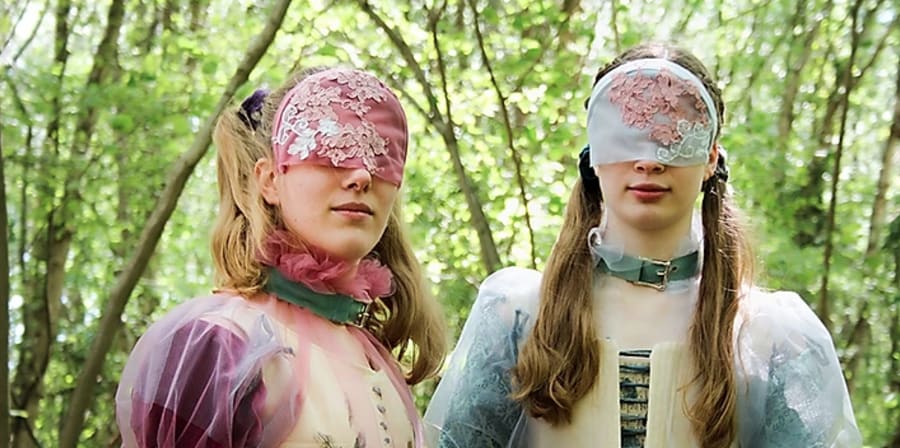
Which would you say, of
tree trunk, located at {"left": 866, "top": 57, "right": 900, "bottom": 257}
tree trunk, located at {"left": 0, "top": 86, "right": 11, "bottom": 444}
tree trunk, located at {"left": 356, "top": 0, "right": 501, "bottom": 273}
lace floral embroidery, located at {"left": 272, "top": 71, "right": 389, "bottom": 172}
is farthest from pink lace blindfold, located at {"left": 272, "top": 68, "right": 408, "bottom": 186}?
tree trunk, located at {"left": 866, "top": 57, "right": 900, "bottom": 257}

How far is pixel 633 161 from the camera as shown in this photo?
1.95 meters

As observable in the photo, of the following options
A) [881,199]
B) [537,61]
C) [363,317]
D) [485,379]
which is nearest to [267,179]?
[363,317]

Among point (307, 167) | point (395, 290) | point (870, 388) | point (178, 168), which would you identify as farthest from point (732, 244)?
point (870, 388)

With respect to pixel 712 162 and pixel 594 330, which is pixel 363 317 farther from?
pixel 712 162

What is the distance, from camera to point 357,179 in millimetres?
1647

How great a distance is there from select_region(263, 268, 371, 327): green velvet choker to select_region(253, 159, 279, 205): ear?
0.12 meters

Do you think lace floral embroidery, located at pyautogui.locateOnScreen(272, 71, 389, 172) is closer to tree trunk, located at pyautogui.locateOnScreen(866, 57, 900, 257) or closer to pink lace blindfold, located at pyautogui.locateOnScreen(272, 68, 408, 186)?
pink lace blindfold, located at pyautogui.locateOnScreen(272, 68, 408, 186)

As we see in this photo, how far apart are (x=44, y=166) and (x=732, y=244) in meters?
3.57

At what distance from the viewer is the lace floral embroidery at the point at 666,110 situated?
1944 millimetres

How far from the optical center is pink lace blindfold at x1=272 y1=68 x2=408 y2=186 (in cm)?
165

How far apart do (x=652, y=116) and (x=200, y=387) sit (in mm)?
971

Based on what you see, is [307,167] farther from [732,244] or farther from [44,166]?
[44,166]
